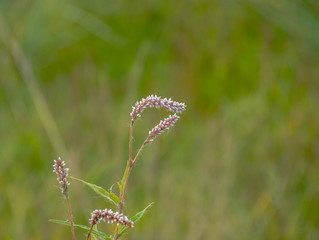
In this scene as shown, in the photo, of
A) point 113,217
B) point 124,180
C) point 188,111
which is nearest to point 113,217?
point 113,217

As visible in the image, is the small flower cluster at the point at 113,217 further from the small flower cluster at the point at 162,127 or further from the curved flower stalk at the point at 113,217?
the small flower cluster at the point at 162,127

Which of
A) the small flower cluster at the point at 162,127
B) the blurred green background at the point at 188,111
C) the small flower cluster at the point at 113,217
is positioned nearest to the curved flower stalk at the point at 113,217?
the small flower cluster at the point at 113,217

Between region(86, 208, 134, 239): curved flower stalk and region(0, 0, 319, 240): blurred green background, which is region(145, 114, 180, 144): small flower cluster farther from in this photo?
region(0, 0, 319, 240): blurred green background

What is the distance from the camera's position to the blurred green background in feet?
14.0

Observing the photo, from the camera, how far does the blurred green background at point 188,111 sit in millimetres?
4281

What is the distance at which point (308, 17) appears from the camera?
14.6 ft

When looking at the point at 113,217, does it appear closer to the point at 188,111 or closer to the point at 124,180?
the point at 124,180

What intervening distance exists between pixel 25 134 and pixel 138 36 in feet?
2.68

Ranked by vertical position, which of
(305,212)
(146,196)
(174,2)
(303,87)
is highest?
(174,2)

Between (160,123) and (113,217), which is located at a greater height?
(160,123)

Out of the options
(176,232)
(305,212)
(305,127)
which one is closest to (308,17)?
(305,127)

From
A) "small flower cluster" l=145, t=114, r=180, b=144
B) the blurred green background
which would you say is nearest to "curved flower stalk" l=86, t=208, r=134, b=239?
"small flower cluster" l=145, t=114, r=180, b=144

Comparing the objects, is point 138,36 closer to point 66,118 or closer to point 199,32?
A: point 199,32

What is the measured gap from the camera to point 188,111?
5547 mm
